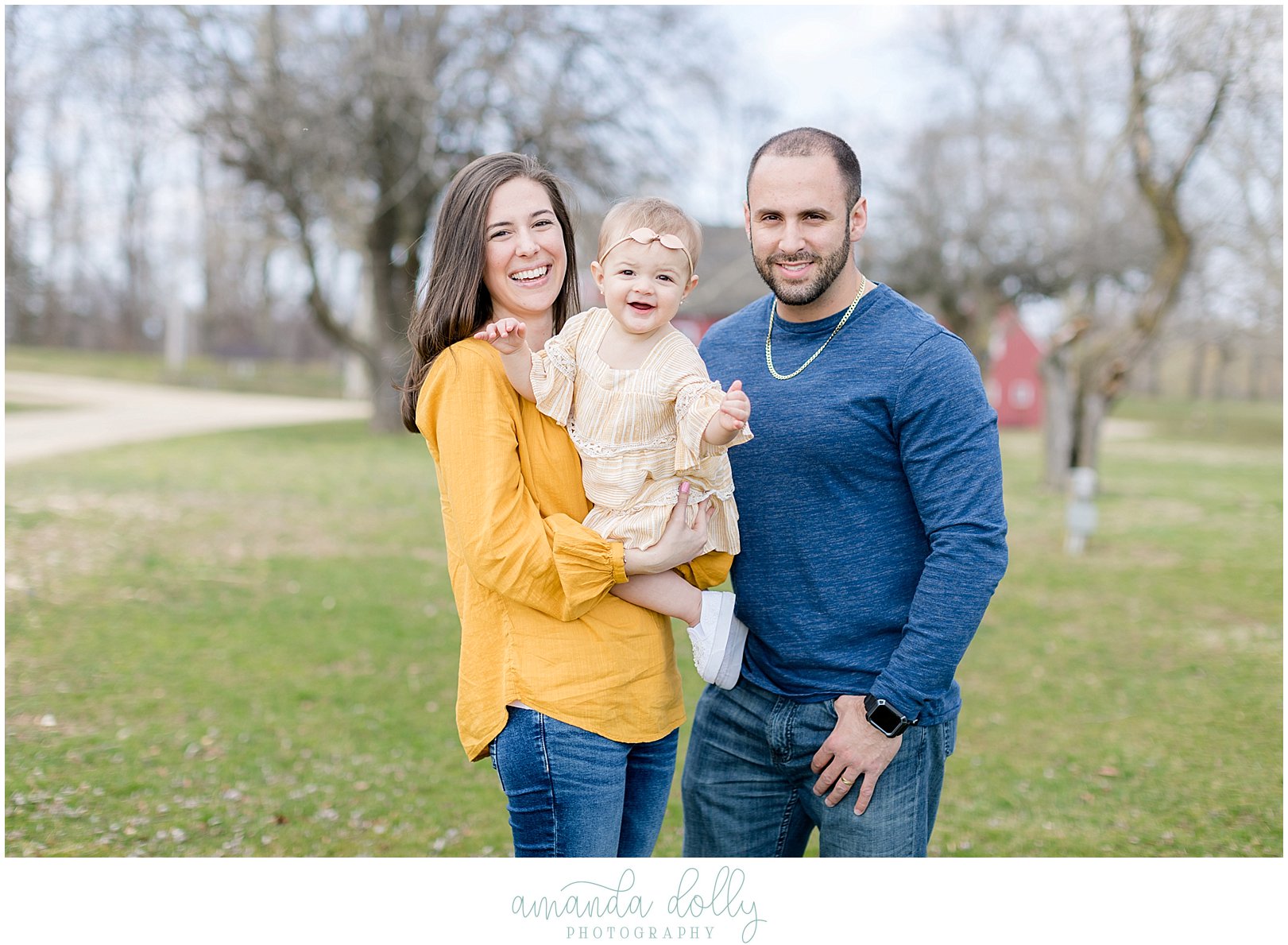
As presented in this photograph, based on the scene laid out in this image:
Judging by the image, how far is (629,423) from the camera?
2256 mm

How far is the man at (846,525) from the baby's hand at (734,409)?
363 millimetres

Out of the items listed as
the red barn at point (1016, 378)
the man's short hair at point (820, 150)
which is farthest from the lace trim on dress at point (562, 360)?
the red barn at point (1016, 378)

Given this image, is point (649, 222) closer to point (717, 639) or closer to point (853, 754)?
point (717, 639)

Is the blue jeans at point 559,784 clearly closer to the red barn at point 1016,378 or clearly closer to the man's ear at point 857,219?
the man's ear at point 857,219

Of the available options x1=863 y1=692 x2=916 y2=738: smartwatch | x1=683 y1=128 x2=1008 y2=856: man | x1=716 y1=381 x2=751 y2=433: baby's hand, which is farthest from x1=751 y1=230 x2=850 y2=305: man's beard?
x1=863 y1=692 x2=916 y2=738: smartwatch

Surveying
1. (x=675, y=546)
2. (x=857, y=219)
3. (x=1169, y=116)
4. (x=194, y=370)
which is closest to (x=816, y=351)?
(x=857, y=219)

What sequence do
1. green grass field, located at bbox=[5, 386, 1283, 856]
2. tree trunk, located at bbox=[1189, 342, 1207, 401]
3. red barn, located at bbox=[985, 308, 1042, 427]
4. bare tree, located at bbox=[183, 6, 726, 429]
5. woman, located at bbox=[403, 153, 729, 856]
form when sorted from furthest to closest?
tree trunk, located at bbox=[1189, 342, 1207, 401]
red barn, located at bbox=[985, 308, 1042, 427]
bare tree, located at bbox=[183, 6, 726, 429]
green grass field, located at bbox=[5, 386, 1283, 856]
woman, located at bbox=[403, 153, 729, 856]

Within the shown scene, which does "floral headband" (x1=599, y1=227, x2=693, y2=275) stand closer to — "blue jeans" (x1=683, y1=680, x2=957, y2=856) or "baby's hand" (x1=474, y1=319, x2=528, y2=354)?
"baby's hand" (x1=474, y1=319, x2=528, y2=354)

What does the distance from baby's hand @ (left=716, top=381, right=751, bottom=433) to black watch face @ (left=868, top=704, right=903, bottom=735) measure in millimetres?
750

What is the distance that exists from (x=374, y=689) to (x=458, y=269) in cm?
479

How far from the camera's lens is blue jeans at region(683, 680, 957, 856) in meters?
2.40

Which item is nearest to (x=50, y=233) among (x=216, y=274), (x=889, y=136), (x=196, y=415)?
(x=196, y=415)

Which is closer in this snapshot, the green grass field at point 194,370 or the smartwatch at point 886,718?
the smartwatch at point 886,718

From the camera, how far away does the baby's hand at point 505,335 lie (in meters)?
2.16
